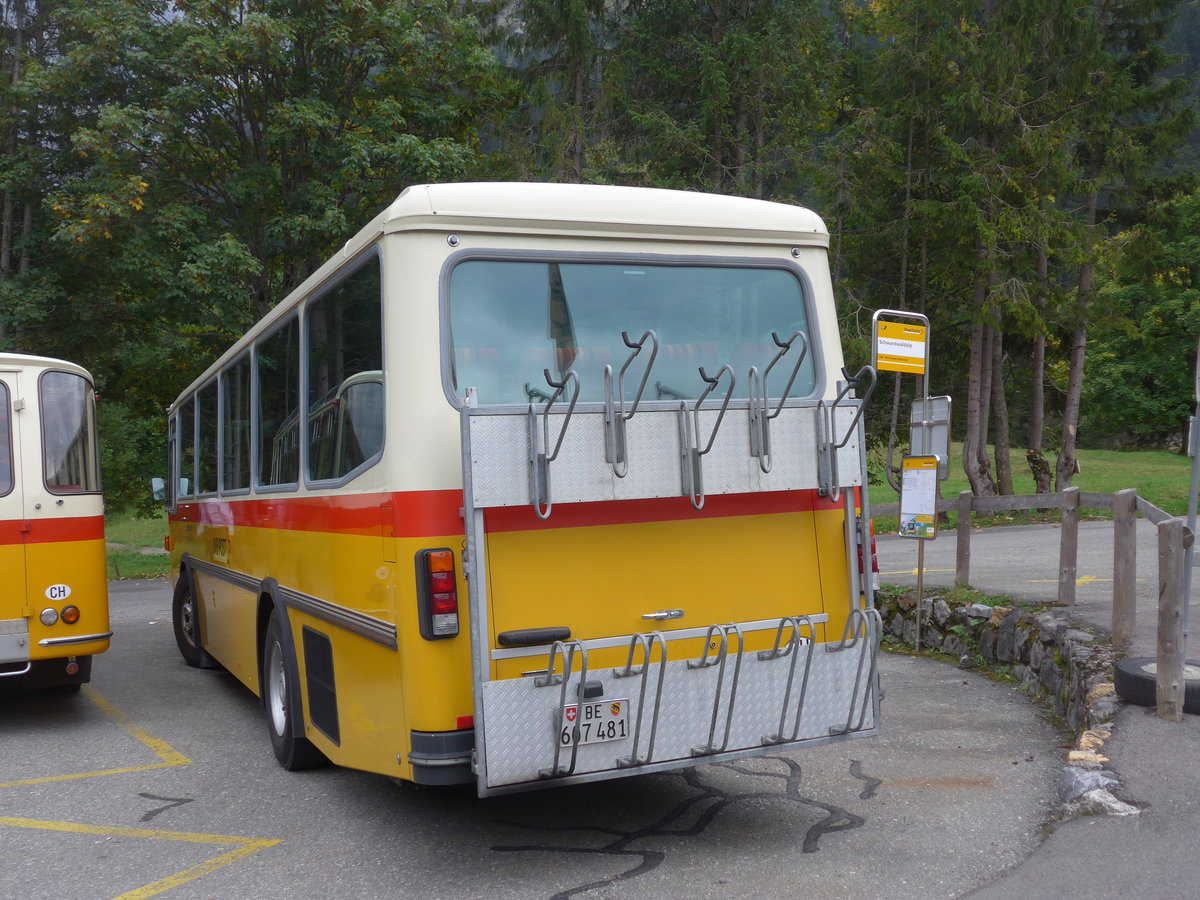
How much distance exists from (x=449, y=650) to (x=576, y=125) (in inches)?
796

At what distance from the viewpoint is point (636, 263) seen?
5.04m

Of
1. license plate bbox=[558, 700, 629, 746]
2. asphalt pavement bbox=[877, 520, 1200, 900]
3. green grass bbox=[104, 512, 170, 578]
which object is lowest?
green grass bbox=[104, 512, 170, 578]

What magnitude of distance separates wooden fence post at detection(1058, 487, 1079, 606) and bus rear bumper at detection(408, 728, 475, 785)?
586 centimetres

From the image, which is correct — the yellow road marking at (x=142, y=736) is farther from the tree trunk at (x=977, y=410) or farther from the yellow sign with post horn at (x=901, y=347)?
the tree trunk at (x=977, y=410)

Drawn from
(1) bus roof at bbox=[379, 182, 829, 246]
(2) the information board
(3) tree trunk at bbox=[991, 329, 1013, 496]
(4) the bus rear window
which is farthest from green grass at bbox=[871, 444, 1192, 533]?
(1) bus roof at bbox=[379, 182, 829, 246]

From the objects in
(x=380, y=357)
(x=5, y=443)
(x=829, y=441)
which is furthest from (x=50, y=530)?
(x=829, y=441)

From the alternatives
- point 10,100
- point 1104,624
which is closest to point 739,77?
point 10,100

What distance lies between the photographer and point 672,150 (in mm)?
24672

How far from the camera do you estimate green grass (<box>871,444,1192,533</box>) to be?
2390cm

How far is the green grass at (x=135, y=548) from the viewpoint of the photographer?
65.8 feet

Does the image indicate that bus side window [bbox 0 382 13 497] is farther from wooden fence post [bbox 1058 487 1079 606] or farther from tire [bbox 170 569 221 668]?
wooden fence post [bbox 1058 487 1079 606]

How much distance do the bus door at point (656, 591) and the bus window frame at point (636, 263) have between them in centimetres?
20

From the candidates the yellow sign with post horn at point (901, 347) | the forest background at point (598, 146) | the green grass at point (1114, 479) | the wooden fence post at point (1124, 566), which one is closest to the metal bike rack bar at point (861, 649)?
the wooden fence post at point (1124, 566)

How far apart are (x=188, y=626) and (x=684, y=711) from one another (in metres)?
6.97
